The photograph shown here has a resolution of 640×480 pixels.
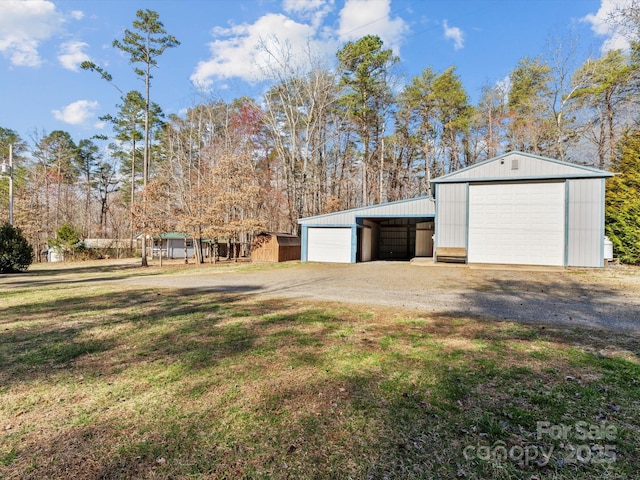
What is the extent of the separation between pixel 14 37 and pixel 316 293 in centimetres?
1646

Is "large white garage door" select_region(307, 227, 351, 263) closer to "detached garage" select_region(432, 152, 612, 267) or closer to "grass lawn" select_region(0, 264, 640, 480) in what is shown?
"detached garage" select_region(432, 152, 612, 267)

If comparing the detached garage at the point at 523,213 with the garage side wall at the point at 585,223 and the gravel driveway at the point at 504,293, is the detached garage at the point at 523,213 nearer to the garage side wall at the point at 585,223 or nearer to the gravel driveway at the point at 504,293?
the garage side wall at the point at 585,223

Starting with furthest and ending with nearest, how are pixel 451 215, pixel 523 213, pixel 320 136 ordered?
pixel 320 136, pixel 451 215, pixel 523 213

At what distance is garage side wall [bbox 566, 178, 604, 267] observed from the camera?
1218cm

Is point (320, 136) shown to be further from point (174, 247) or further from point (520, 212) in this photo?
point (174, 247)

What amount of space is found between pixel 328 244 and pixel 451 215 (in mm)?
6638

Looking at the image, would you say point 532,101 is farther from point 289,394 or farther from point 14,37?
point 14,37

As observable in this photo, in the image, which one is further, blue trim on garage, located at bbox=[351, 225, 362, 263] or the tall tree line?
the tall tree line

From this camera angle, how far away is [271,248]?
1884cm

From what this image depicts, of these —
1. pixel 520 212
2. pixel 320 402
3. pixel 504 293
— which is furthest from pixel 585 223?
pixel 320 402

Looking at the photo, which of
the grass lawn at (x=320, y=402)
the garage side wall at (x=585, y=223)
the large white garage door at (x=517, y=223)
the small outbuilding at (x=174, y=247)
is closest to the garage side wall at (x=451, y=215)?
the large white garage door at (x=517, y=223)

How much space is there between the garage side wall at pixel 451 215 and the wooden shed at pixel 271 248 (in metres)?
9.09

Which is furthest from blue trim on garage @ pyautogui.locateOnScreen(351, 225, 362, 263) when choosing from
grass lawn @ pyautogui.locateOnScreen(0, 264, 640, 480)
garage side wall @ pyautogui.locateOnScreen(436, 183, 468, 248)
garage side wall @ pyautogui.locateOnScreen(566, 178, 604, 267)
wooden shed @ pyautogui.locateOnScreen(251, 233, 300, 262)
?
grass lawn @ pyautogui.locateOnScreen(0, 264, 640, 480)

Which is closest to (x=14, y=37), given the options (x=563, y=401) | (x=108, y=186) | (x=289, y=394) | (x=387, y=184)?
(x=289, y=394)
